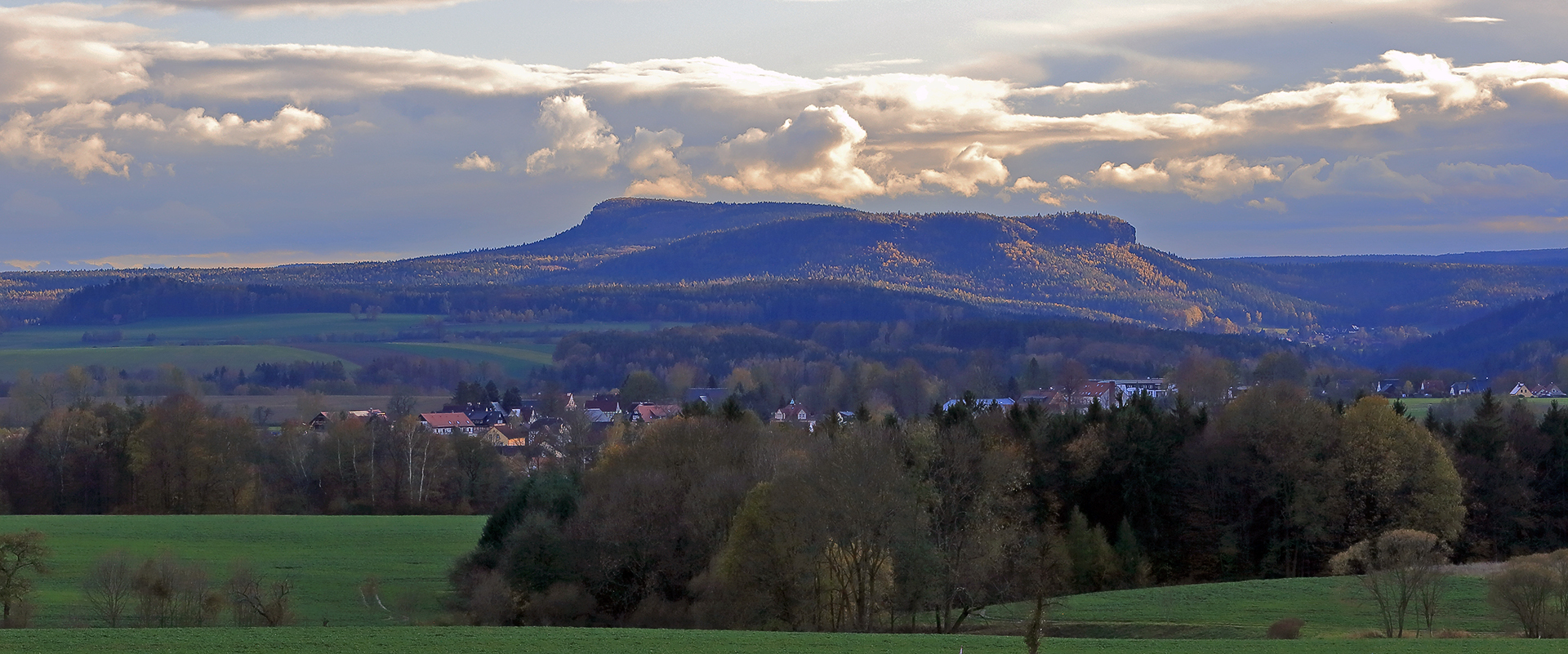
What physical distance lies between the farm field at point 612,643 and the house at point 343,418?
2440 inches

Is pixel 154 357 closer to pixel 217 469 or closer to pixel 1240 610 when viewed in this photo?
pixel 217 469

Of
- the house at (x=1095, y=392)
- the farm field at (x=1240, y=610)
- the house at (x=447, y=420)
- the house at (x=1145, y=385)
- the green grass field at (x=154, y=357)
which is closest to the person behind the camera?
the farm field at (x=1240, y=610)

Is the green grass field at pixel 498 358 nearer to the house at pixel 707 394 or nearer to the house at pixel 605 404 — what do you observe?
the house at pixel 707 394

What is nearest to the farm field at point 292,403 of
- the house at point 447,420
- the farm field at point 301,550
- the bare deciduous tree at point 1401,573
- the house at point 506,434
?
the house at point 447,420

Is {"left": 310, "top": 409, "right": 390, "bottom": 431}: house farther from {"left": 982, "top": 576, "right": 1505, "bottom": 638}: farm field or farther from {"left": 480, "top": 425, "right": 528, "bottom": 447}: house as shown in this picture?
{"left": 982, "top": 576, "right": 1505, "bottom": 638}: farm field

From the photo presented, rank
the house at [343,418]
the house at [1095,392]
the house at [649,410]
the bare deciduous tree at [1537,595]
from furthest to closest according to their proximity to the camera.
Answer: the house at [1095,392] → the house at [649,410] → the house at [343,418] → the bare deciduous tree at [1537,595]

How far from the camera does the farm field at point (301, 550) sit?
4819cm

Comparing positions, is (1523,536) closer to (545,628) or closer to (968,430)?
(968,430)

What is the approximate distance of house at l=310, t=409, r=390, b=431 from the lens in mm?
94438

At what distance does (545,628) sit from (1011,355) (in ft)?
553

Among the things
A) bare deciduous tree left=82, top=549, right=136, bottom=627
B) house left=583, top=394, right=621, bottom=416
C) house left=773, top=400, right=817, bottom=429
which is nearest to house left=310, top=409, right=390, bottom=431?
house left=583, top=394, right=621, bottom=416

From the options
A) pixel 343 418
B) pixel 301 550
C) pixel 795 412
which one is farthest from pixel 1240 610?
pixel 795 412

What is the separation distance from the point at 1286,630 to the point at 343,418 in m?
76.2

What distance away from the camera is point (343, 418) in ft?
325
